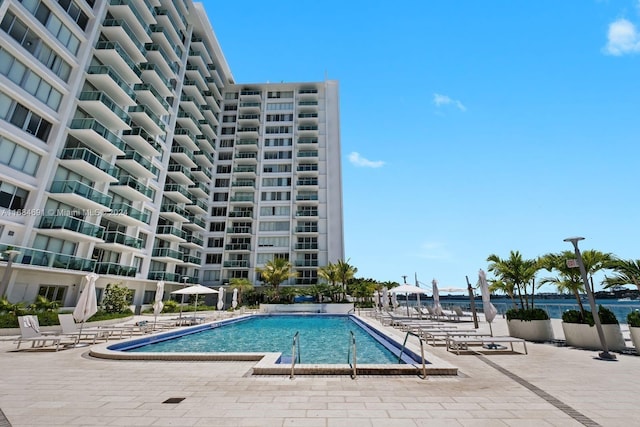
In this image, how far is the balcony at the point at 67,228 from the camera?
2105cm

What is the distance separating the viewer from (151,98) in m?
32.4

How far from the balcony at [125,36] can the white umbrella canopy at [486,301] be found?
114ft

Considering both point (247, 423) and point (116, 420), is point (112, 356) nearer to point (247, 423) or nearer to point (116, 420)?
point (116, 420)

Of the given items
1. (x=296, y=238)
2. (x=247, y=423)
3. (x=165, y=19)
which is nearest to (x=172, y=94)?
(x=165, y=19)

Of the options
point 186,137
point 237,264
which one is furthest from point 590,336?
point 186,137

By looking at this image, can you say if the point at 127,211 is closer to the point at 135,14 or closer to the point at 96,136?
the point at 96,136

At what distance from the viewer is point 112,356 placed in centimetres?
943

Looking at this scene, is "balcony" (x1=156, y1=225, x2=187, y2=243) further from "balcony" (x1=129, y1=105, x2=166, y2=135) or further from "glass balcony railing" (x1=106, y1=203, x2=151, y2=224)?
"balcony" (x1=129, y1=105, x2=166, y2=135)

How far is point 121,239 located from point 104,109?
11425 millimetres

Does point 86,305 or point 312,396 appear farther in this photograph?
point 86,305

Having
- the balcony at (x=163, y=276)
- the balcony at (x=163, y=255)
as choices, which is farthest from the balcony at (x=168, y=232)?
the balcony at (x=163, y=276)

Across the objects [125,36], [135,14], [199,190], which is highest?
[135,14]

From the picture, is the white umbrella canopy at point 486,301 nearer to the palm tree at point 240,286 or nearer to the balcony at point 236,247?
the palm tree at point 240,286

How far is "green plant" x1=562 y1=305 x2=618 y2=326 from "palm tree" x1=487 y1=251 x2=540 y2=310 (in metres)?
3.50
